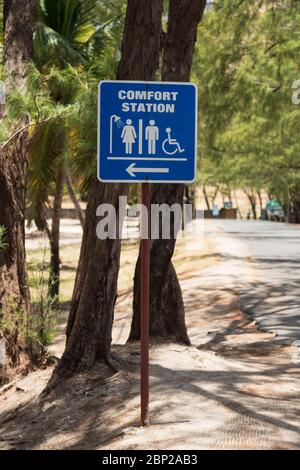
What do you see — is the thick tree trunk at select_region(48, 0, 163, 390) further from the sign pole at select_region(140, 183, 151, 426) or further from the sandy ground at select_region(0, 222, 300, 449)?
the sign pole at select_region(140, 183, 151, 426)

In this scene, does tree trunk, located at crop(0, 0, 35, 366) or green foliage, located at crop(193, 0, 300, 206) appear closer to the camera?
tree trunk, located at crop(0, 0, 35, 366)

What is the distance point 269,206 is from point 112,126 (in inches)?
2956

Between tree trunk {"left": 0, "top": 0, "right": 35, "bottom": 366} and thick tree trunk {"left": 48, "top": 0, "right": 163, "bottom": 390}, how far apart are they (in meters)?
1.08

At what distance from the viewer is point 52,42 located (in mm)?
14594

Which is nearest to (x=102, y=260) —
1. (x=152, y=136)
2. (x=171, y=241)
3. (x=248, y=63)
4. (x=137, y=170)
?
(x=171, y=241)

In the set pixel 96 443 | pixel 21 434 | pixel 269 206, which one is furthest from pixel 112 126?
pixel 269 206

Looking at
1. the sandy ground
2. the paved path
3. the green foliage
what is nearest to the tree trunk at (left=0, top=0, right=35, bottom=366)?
the sandy ground

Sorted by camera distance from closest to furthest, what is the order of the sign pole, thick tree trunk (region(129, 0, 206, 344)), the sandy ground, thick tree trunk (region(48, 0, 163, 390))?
the sandy ground → the sign pole → thick tree trunk (region(48, 0, 163, 390)) → thick tree trunk (region(129, 0, 206, 344))

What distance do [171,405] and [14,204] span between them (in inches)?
134

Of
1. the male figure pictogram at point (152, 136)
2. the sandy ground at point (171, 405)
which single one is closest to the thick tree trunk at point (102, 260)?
the sandy ground at point (171, 405)

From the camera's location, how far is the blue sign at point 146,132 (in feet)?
19.2

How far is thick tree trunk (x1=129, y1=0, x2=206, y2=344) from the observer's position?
936 cm

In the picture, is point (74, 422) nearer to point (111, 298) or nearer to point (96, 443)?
point (96, 443)

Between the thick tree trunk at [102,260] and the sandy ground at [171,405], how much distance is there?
0.83 feet
